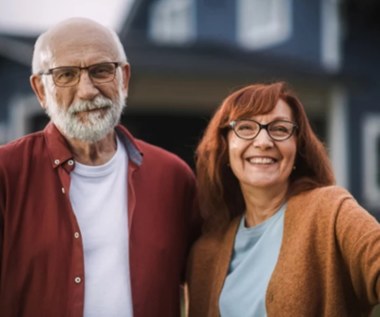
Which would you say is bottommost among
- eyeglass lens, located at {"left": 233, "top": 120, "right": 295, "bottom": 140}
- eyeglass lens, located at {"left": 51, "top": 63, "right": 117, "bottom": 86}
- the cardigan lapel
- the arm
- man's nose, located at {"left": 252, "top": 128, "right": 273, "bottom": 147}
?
the cardigan lapel

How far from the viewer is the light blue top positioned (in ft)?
10.8

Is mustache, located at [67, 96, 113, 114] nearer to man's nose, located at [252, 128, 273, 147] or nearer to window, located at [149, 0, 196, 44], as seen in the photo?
man's nose, located at [252, 128, 273, 147]

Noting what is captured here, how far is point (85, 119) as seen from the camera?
346 cm

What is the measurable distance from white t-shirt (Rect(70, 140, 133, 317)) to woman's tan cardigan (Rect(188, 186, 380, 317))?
0.52 meters

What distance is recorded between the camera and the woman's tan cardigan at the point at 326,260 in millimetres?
2984

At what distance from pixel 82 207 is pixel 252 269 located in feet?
2.52

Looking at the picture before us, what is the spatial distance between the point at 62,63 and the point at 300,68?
9.94 meters

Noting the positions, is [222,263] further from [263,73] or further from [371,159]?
[371,159]

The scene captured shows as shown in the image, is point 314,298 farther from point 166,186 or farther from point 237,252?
point 166,186

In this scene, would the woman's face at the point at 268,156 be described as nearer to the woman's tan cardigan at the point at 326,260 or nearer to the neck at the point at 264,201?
the neck at the point at 264,201

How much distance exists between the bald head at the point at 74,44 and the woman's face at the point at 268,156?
70 cm

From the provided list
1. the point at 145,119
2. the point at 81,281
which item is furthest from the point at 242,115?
the point at 145,119

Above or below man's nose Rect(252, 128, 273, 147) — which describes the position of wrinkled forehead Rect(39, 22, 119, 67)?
above

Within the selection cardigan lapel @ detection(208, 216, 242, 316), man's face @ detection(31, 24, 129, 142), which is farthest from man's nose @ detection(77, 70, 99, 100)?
cardigan lapel @ detection(208, 216, 242, 316)
